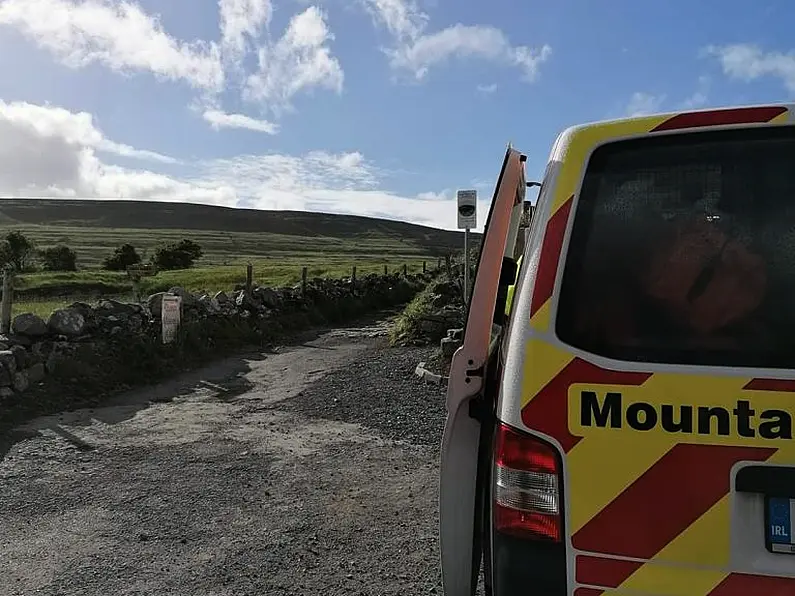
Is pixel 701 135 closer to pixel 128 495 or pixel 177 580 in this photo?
pixel 177 580

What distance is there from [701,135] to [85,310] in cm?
990

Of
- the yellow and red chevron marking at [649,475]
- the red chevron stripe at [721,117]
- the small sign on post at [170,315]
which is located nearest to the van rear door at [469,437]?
the yellow and red chevron marking at [649,475]

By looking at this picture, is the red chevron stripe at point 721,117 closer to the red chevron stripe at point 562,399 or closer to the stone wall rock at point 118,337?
the red chevron stripe at point 562,399

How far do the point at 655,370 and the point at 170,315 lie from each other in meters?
10.5

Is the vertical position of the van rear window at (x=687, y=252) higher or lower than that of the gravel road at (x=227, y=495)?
higher

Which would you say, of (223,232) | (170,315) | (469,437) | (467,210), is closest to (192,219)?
(223,232)

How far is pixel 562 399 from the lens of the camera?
6.29 feet

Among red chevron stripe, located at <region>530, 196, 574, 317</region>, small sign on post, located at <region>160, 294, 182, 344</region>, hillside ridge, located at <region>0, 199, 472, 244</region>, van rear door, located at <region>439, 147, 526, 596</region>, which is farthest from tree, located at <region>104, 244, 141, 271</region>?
hillside ridge, located at <region>0, 199, 472, 244</region>

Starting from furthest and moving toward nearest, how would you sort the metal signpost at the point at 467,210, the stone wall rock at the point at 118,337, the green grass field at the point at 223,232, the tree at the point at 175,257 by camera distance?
the green grass field at the point at 223,232 < the tree at the point at 175,257 < the metal signpost at the point at 467,210 < the stone wall rock at the point at 118,337

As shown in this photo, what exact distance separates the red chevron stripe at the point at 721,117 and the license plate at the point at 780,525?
3.31 feet

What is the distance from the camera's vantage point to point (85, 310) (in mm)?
10344

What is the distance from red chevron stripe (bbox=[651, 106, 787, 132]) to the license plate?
1.01 metres

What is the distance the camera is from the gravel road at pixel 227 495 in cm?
408

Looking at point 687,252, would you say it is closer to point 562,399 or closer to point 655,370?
point 655,370
